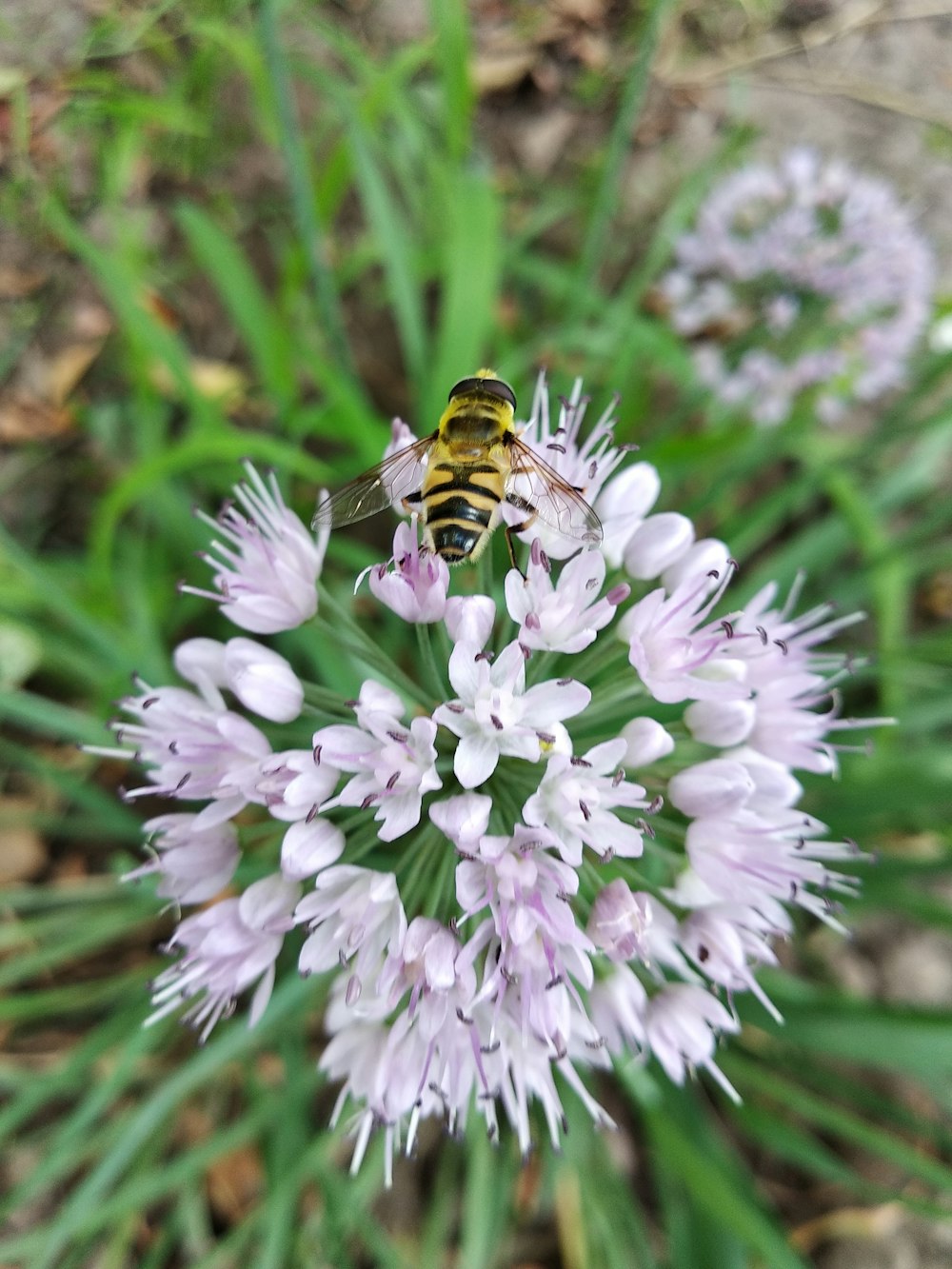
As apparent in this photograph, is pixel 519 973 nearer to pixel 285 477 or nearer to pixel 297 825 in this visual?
pixel 297 825

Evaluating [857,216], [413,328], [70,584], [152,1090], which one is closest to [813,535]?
[857,216]

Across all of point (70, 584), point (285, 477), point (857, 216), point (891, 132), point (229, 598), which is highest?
point (891, 132)

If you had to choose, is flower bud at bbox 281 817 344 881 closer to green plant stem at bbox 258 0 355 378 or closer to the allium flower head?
the allium flower head

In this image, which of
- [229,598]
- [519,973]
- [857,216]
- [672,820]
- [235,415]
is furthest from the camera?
[235,415]

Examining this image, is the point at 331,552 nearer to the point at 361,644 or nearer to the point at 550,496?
the point at 361,644

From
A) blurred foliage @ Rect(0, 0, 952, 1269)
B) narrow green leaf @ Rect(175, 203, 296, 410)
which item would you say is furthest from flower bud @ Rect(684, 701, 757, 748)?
narrow green leaf @ Rect(175, 203, 296, 410)

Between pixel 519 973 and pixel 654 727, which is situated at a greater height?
pixel 654 727

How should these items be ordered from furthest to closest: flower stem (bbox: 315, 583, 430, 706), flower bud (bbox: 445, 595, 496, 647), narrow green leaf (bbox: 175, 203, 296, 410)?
narrow green leaf (bbox: 175, 203, 296, 410), flower stem (bbox: 315, 583, 430, 706), flower bud (bbox: 445, 595, 496, 647)
